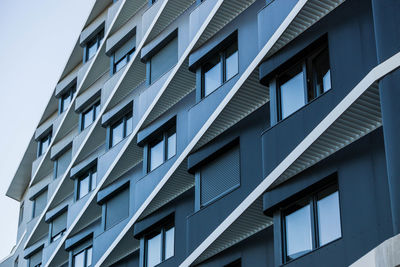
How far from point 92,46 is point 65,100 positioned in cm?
474

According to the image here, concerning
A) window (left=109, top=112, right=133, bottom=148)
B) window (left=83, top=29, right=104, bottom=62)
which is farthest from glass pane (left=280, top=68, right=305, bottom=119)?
window (left=83, top=29, right=104, bottom=62)

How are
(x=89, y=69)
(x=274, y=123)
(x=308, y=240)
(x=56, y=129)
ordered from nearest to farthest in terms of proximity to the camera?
(x=308, y=240), (x=274, y=123), (x=89, y=69), (x=56, y=129)

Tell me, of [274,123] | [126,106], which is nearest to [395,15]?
[274,123]

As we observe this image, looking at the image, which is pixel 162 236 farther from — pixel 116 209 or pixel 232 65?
pixel 232 65

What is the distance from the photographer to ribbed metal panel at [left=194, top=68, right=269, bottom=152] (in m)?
27.4

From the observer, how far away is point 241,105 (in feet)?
92.5

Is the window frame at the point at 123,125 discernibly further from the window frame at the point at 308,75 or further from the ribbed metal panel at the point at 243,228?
the window frame at the point at 308,75

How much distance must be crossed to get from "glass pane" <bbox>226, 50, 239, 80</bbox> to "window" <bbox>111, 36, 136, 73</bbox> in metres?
12.6

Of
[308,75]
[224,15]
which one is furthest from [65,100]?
[308,75]

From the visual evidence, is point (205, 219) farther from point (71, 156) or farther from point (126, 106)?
point (71, 156)

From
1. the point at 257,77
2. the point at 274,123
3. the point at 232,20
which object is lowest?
the point at 274,123

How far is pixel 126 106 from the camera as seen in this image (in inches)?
1548

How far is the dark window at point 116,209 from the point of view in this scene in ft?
122

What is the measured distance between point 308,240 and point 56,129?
96.4 feet
